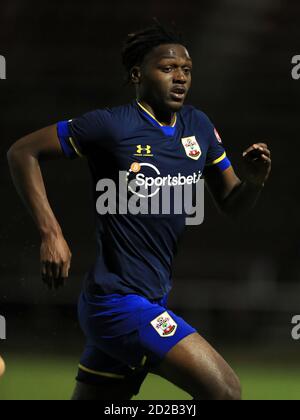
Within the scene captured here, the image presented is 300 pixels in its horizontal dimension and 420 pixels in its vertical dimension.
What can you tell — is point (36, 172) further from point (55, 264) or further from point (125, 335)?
point (125, 335)

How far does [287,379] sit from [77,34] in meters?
5.01

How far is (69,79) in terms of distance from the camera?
11.3 meters

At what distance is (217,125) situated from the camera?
456 inches

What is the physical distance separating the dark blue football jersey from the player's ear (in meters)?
0.13

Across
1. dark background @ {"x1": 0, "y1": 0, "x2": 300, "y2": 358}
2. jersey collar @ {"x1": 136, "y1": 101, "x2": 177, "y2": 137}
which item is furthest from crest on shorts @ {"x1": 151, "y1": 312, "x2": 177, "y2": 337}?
dark background @ {"x1": 0, "y1": 0, "x2": 300, "y2": 358}

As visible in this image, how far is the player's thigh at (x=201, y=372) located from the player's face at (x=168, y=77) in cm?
123

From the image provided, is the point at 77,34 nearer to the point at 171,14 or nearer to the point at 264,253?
the point at 171,14

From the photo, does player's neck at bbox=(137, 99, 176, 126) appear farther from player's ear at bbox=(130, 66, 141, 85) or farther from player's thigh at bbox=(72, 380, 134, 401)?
player's thigh at bbox=(72, 380, 134, 401)

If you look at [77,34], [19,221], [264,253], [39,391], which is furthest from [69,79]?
[39,391]

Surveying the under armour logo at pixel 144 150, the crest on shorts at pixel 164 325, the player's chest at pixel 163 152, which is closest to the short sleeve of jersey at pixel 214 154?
the player's chest at pixel 163 152

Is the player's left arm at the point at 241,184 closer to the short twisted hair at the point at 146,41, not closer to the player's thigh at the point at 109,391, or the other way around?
the short twisted hair at the point at 146,41

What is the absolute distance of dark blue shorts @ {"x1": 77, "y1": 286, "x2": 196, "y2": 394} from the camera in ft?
14.3

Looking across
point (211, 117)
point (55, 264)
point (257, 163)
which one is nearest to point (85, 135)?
point (55, 264)

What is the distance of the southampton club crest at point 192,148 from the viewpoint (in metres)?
4.83
